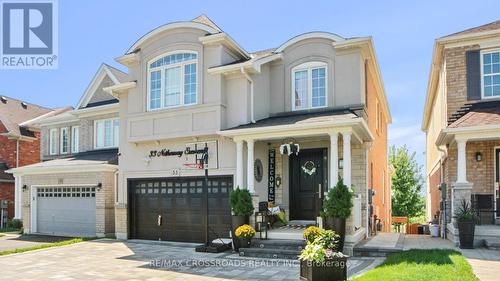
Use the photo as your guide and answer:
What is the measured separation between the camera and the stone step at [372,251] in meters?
10.3

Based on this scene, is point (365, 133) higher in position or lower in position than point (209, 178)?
higher

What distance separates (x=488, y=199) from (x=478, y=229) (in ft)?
4.94

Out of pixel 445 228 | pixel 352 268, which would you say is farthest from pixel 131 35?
pixel 445 228

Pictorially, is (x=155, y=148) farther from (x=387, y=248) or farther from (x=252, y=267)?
(x=387, y=248)

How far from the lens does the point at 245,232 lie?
37.0ft

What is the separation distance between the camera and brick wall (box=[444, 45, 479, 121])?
12461 mm

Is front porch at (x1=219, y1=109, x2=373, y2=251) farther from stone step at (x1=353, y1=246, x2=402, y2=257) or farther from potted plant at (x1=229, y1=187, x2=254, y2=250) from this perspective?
potted plant at (x1=229, y1=187, x2=254, y2=250)

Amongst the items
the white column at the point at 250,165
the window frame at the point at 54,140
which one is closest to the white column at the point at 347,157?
the white column at the point at 250,165

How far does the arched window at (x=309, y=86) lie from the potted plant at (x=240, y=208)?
138 inches

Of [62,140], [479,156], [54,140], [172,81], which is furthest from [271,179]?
[54,140]

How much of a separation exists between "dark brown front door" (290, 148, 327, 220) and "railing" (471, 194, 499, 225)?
4277 millimetres

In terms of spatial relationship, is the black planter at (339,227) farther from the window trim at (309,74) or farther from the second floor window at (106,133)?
the second floor window at (106,133)

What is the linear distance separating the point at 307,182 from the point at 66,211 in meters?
10.5

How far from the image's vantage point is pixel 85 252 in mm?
12125
